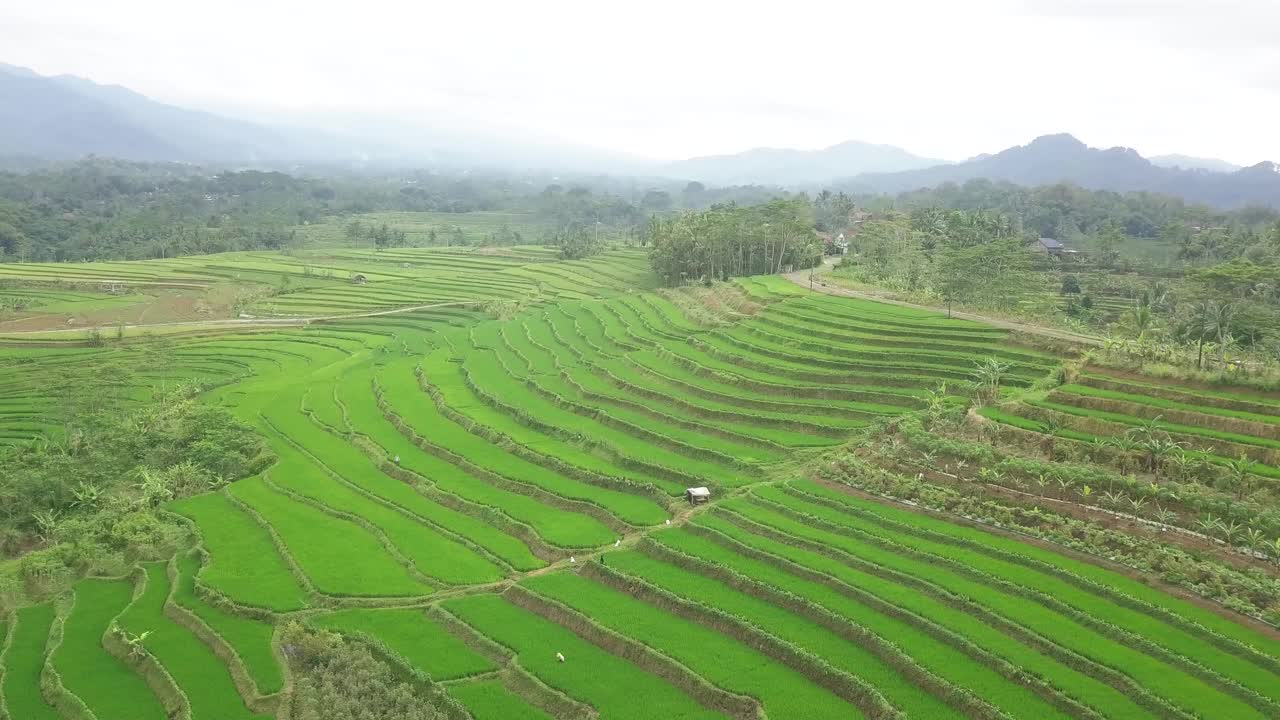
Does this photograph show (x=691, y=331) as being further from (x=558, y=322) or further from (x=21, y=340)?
(x=21, y=340)

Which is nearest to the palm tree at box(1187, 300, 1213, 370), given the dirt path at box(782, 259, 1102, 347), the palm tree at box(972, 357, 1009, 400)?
the dirt path at box(782, 259, 1102, 347)

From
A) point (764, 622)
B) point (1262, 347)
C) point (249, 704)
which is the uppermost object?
point (1262, 347)

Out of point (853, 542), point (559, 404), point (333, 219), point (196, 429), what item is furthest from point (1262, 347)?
point (333, 219)

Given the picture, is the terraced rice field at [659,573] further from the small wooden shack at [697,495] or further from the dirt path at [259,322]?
the dirt path at [259,322]

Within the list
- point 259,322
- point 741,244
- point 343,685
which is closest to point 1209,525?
point 343,685

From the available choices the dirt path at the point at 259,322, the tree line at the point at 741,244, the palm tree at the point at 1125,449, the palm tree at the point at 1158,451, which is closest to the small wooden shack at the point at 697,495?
the palm tree at the point at 1125,449

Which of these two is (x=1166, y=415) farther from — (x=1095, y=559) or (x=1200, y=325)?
(x=1200, y=325)

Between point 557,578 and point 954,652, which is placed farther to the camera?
point 557,578
